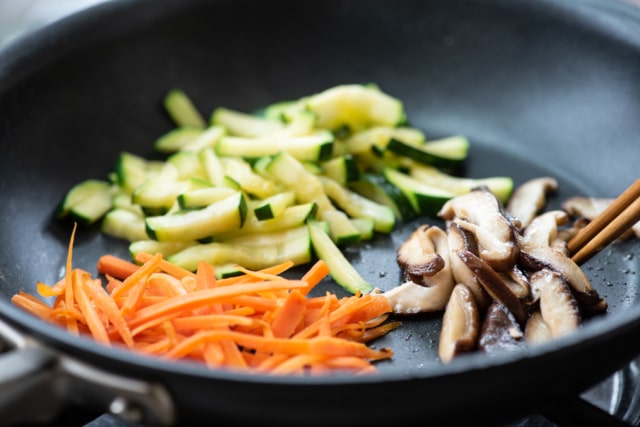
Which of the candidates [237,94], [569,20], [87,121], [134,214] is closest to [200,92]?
[237,94]

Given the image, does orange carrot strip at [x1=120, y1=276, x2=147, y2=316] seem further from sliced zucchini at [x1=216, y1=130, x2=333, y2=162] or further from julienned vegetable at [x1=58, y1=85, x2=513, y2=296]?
sliced zucchini at [x1=216, y1=130, x2=333, y2=162]

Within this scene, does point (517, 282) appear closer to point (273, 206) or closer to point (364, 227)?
point (364, 227)

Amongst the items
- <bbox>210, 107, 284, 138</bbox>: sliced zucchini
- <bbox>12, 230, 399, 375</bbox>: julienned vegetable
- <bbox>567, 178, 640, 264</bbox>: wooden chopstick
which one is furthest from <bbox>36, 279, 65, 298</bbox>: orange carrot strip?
<bbox>567, 178, 640, 264</bbox>: wooden chopstick

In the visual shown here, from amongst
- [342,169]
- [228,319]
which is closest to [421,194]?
[342,169]

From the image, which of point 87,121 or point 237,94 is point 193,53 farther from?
point 87,121

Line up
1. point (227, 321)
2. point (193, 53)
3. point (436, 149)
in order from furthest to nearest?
point (193, 53)
point (436, 149)
point (227, 321)
